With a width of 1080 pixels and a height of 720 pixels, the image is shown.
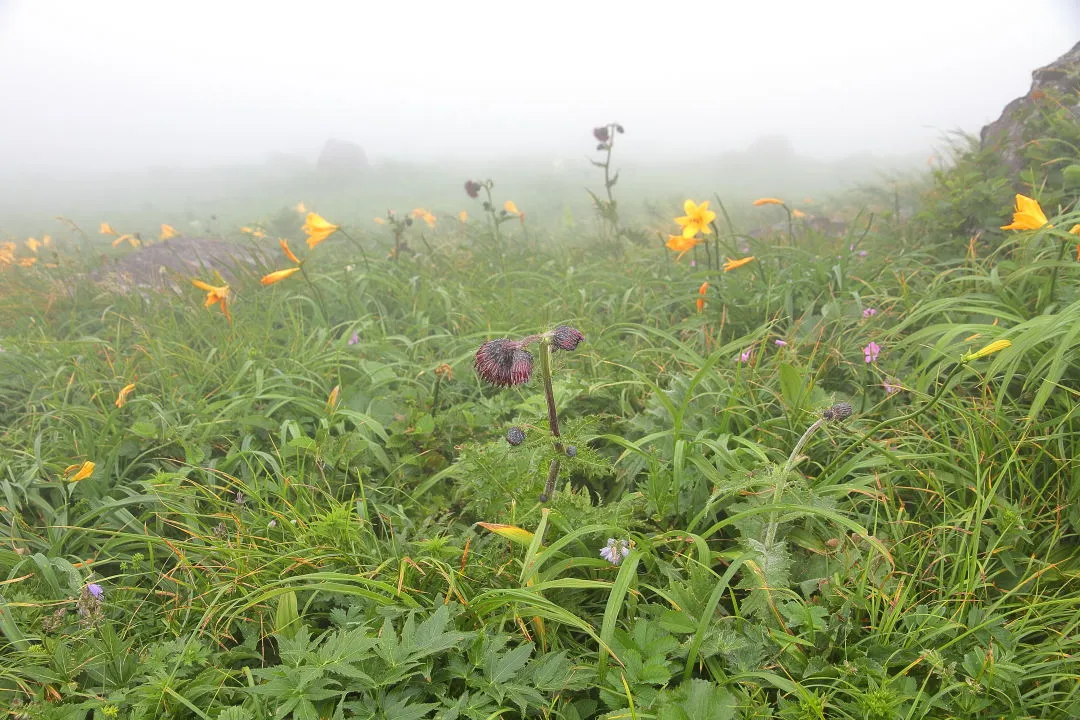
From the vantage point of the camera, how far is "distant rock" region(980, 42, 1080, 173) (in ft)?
11.8

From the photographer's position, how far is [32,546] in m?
1.99

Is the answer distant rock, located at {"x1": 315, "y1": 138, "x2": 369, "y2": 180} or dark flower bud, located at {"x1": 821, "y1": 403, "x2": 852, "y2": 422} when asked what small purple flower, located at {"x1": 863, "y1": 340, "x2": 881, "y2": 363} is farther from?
distant rock, located at {"x1": 315, "y1": 138, "x2": 369, "y2": 180}

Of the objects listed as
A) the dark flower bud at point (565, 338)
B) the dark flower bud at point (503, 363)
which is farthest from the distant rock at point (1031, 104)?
the dark flower bud at point (503, 363)

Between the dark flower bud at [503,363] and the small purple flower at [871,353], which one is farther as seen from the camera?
the small purple flower at [871,353]

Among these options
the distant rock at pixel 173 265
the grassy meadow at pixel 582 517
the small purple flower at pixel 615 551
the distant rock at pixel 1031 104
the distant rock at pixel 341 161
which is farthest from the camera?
the distant rock at pixel 341 161

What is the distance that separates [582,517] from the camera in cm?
174

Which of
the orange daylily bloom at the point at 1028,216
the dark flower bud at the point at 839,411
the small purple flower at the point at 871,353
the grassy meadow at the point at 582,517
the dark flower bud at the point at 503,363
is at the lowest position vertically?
the grassy meadow at the point at 582,517

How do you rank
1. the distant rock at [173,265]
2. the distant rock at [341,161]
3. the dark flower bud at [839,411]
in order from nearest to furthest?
the dark flower bud at [839,411]
the distant rock at [173,265]
the distant rock at [341,161]

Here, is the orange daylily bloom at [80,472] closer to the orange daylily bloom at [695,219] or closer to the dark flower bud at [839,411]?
the dark flower bud at [839,411]

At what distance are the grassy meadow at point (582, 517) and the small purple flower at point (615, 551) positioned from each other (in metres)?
0.02

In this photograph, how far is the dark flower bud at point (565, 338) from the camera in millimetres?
1499

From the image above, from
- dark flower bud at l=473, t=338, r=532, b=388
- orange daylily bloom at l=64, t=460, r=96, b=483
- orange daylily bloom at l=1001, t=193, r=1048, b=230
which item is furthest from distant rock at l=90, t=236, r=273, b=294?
orange daylily bloom at l=1001, t=193, r=1048, b=230

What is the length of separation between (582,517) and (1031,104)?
419 centimetres

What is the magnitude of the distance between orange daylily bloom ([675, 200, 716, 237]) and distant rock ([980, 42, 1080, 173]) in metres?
1.95
